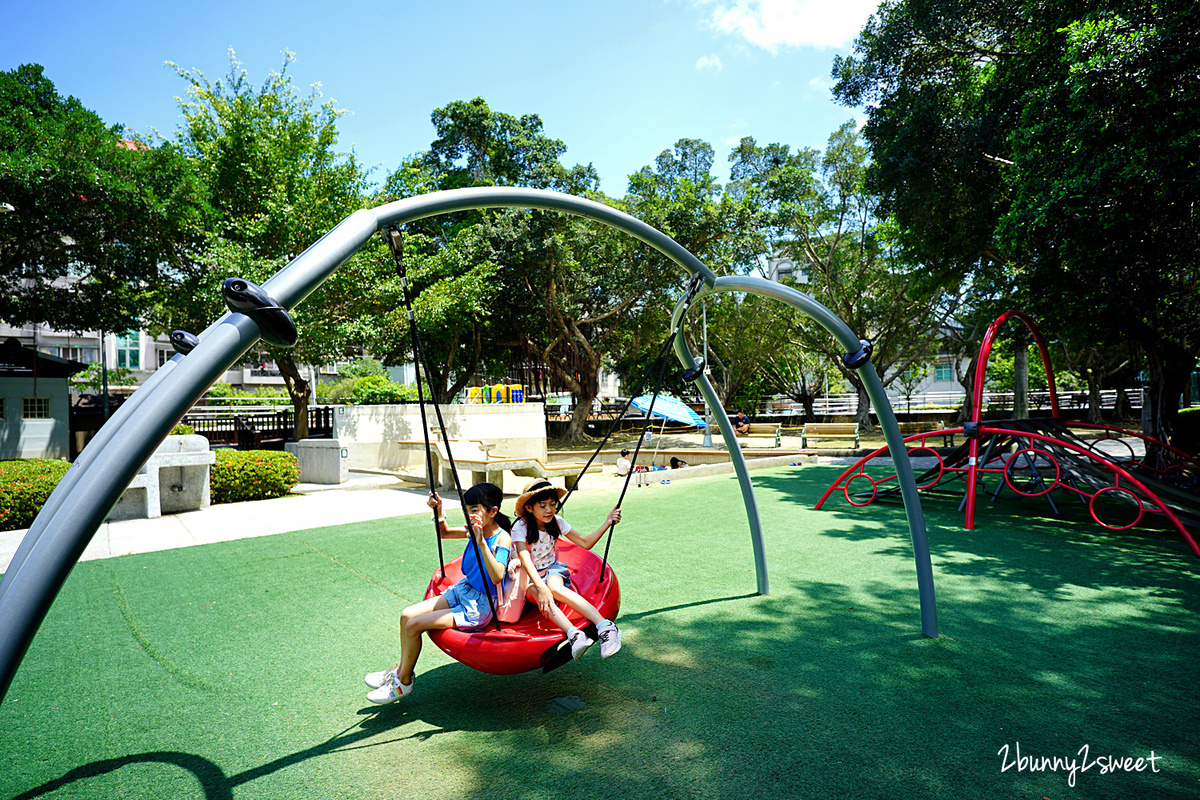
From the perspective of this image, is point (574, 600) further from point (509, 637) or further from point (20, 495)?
point (20, 495)

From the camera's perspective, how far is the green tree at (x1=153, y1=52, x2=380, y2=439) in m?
13.9

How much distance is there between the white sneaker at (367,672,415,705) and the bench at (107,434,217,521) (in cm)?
772

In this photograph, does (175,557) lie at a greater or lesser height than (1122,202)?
lesser

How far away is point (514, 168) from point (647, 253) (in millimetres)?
5840

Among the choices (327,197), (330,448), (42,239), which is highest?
(327,197)

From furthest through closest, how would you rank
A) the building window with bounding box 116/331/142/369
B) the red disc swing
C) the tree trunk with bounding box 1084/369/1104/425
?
the building window with bounding box 116/331/142/369 → the tree trunk with bounding box 1084/369/1104/425 → the red disc swing

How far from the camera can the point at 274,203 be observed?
1412 centimetres

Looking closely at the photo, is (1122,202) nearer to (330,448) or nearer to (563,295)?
(330,448)

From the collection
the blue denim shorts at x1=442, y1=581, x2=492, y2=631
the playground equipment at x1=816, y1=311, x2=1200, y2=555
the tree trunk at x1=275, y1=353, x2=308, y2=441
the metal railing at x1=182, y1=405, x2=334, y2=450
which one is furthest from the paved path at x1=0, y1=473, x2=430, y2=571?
the playground equipment at x1=816, y1=311, x2=1200, y2=555

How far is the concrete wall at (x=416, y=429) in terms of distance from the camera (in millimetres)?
15529

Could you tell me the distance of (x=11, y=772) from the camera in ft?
9.71

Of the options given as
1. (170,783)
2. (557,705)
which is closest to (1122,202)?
(557,705)

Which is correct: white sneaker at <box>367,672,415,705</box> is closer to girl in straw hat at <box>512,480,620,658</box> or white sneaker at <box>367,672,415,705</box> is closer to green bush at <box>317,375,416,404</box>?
girl in straw hat at <box>512,480,620,658</box>

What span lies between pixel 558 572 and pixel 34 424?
58.1 feet
